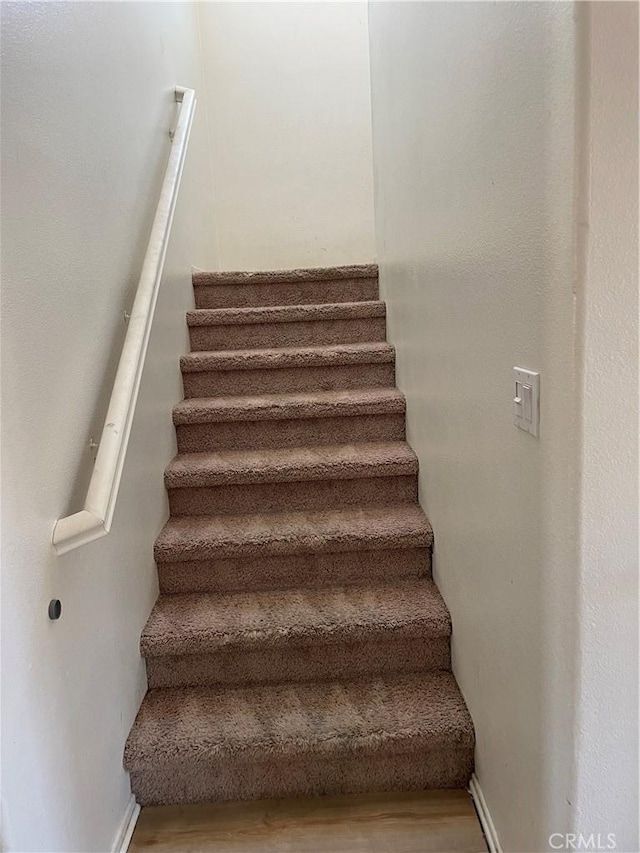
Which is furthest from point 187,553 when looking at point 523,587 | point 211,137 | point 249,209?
point 211,137

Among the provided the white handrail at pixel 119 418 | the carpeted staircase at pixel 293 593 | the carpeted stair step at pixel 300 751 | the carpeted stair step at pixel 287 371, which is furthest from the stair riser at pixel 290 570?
the carpeted stair step at pixel 287 371

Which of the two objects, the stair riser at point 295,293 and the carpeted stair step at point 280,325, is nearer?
the carpeted stair step at point 280,325

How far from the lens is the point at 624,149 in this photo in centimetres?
74

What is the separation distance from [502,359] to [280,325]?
5.28 ft

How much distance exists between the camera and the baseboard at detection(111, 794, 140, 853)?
1333 mm

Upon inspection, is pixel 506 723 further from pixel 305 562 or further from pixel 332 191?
pixel 332 191

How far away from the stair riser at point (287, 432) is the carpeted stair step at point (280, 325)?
503 mm

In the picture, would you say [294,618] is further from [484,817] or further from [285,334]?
[285,334]

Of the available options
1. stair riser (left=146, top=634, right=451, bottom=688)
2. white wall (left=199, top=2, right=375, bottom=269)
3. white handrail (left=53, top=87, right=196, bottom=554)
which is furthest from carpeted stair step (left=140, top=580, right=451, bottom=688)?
white wall (left=199, top=2, right=375, bottom=269)

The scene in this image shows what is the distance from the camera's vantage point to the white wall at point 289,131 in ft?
11.0

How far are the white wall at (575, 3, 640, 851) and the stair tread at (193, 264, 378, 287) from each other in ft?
7.01

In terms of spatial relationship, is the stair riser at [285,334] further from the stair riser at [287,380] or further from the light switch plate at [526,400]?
the light switch plate at [526,400]

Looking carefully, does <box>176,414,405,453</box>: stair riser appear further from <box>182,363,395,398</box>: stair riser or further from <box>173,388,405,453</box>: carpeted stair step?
<box>182,363,395,398</box>: stair riser

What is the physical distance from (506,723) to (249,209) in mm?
3117
